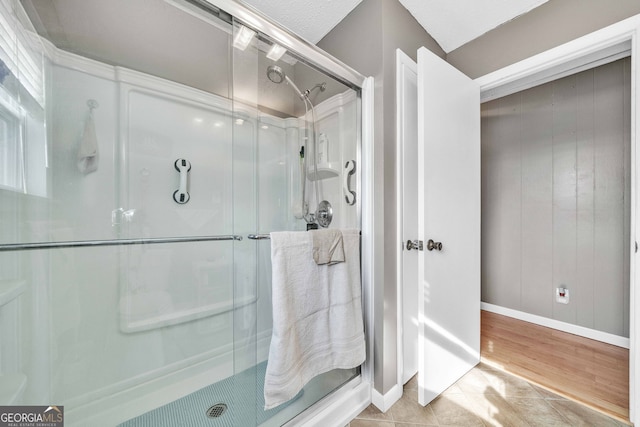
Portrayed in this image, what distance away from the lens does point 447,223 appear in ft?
5.14

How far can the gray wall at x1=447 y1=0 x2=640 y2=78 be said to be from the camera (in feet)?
4.39

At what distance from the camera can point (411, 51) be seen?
64.8 inches

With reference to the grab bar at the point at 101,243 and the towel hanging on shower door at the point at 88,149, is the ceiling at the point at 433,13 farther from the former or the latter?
the grab bar at the point at 101,243

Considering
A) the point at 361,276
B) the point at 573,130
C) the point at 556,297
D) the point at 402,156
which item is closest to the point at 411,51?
the point at 402,156

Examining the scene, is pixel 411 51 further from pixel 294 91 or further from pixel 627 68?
pixel 627 68

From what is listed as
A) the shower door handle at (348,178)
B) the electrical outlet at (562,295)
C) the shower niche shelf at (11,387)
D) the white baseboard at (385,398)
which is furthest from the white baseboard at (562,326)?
the shower niche shelf at (11,387)

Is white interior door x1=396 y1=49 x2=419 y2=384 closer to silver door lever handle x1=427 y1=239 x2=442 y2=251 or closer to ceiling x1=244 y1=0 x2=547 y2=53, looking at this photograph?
silver door lever handle x1=427 y1=239 x2=442 y2=251

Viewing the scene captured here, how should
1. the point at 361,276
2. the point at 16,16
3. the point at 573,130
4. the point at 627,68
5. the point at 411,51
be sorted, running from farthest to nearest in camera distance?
1. the point at 573,130
2. the point at 627,68
3. the point at 411,51
4. the point at 361,276
5. the point at 16,16

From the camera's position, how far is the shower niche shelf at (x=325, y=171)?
143 cm

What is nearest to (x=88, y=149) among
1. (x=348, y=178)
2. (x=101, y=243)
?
(x=101, y=243)

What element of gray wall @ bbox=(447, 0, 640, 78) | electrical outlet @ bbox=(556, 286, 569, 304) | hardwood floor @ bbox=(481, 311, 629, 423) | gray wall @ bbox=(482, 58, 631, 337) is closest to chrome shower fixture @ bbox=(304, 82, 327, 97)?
gray wall @ bbox=(447, 0, 640, 78)

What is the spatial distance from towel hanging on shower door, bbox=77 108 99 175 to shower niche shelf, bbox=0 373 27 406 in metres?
0.92

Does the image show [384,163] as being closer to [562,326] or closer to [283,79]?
[283,79]
